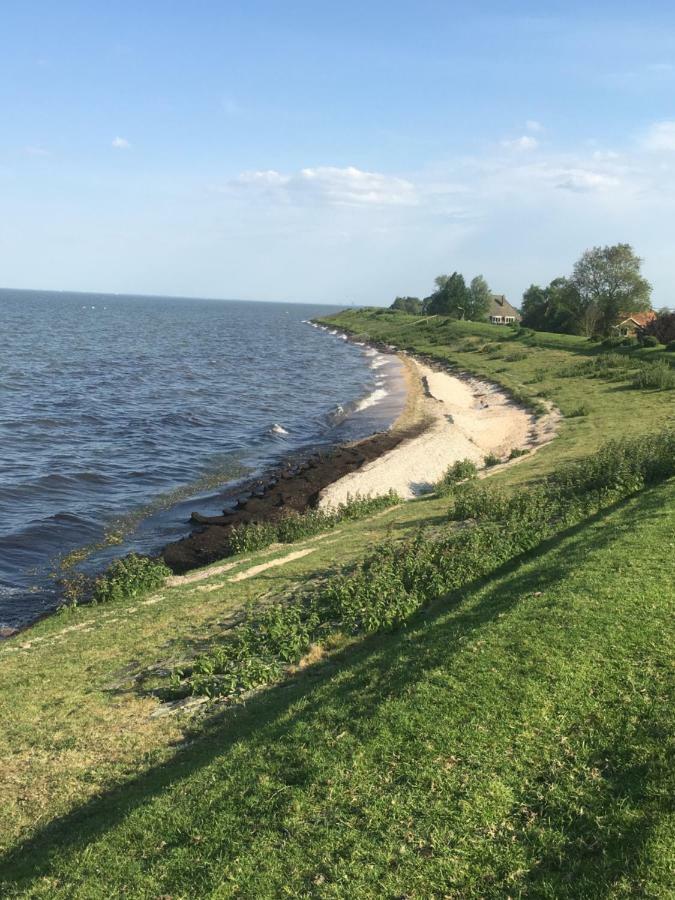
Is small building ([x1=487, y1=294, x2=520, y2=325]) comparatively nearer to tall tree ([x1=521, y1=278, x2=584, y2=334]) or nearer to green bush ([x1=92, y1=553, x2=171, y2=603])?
tall tree ([x1=521, y1=278, x2=584, y2=334])

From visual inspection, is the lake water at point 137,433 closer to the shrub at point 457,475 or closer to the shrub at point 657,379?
the shrub at point 457,475

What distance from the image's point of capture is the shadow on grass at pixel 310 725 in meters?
7.20

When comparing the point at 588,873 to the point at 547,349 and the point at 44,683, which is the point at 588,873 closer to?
the point at 44,683

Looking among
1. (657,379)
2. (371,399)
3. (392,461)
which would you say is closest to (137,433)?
(392,461)

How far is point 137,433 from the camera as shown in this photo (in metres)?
45.8

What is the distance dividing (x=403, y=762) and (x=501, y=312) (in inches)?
6324

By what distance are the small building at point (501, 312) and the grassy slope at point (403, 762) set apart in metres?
147

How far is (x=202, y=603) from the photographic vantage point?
54.0ft

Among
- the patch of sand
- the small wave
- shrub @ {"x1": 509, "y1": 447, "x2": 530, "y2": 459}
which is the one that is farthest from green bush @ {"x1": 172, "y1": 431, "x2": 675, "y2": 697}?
the small wave

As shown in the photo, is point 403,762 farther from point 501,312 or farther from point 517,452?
point 501,312

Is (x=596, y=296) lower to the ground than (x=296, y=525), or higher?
higher

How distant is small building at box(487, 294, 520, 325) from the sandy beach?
100969mm

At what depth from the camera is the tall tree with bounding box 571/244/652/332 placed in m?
85.9

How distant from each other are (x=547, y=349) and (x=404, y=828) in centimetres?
7109
